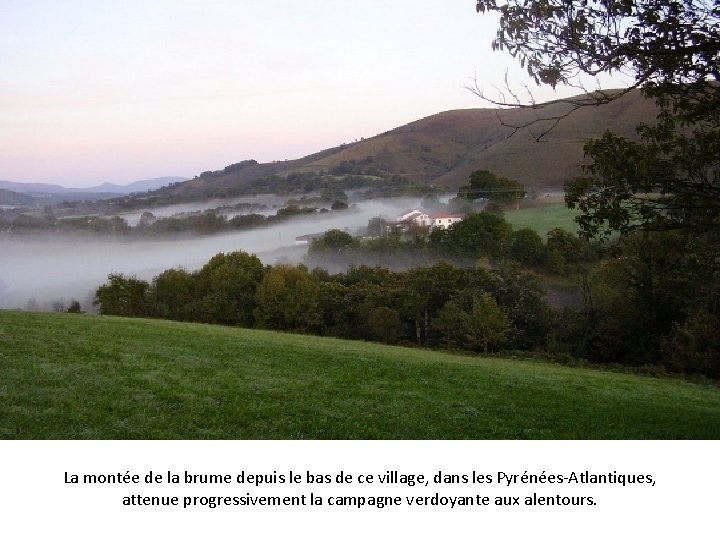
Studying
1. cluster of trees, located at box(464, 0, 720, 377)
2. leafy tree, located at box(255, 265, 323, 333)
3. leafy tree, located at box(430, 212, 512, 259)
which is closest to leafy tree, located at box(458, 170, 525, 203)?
leafy tree, located at box(430, 212, 512, 259)

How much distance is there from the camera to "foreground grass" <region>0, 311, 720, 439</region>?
8.24m

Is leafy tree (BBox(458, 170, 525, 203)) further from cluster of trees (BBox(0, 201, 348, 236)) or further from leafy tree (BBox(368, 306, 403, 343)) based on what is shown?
leafy tree (BBox(368, 306, 403, 343))

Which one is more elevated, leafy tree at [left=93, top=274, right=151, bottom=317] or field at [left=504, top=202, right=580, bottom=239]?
field at [left=504, top=202, right=580, bottom=239]

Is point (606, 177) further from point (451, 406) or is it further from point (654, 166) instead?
point (451, 406)

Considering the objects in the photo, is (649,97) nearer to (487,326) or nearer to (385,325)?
(487,326)

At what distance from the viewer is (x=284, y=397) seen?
1027cm

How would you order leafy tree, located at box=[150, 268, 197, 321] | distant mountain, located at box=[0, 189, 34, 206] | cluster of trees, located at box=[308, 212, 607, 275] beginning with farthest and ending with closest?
distant mountain, located at box=[0, 189, 34, 206] < cluster of trees, located at box=[308, 212, 607, 275] < leafy tree, located at box=[150, 268, 197, 321]

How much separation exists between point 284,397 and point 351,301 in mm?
36428

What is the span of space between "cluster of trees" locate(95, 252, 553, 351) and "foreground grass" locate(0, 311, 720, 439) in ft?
75.0

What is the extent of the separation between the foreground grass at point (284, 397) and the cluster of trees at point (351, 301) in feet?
75.0

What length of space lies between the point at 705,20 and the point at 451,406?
6.78 m

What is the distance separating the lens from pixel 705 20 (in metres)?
7.54

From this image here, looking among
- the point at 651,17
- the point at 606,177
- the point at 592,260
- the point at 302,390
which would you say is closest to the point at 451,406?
the point at 302,390

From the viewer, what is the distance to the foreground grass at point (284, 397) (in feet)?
27.0
